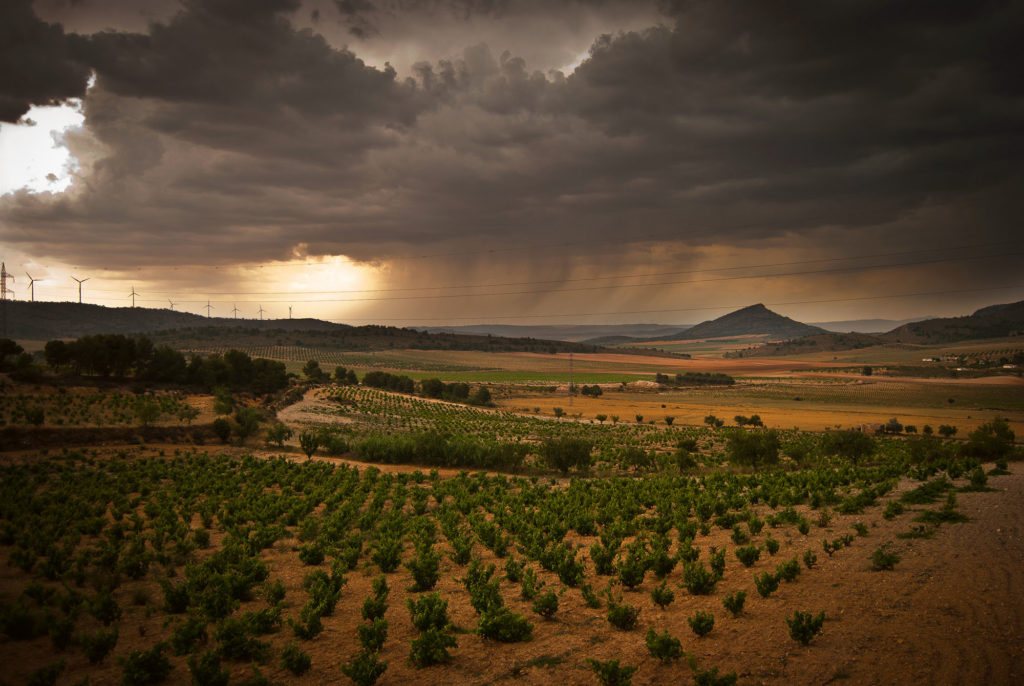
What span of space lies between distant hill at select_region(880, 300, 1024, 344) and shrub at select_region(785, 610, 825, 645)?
147 metres

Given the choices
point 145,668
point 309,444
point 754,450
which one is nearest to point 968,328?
point 754,450

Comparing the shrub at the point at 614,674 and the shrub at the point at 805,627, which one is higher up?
the shrub at the point at 805,627

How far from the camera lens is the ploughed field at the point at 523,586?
1117 centimetres

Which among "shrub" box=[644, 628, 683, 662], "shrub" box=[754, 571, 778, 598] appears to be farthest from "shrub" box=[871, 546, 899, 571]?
"shrub" box=[644, 628, 683, 662]

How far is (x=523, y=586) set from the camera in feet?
52.5

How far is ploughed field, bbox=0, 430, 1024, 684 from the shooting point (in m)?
11.2

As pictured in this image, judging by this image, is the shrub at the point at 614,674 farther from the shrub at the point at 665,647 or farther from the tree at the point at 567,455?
the tree at the point at 567,455

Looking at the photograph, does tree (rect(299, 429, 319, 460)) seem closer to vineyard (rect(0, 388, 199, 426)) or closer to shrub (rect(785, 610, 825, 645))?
vineyard (rect(0, 388, 199, 426))

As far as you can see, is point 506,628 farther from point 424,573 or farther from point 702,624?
point 424,573

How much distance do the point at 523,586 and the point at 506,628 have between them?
3082mm

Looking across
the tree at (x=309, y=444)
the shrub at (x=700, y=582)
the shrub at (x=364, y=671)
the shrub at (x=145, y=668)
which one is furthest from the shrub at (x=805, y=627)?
the tree at (x=309, y=444)

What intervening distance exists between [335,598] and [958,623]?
51.0 ft

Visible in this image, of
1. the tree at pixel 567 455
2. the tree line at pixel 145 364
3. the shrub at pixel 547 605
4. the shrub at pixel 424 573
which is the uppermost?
the tree line at pixel 145 364

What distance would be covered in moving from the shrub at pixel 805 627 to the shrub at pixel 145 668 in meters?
13.3
